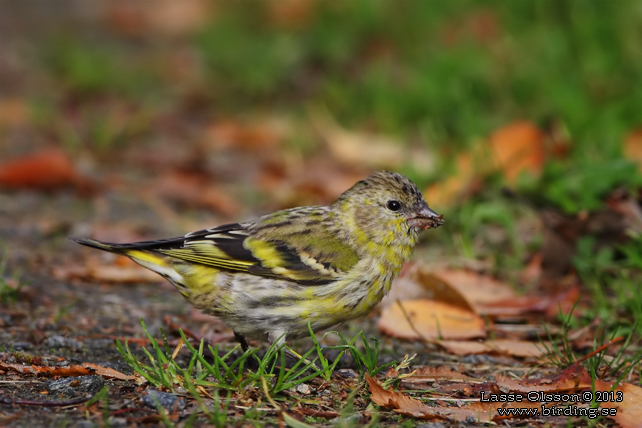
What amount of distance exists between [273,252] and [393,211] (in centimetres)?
72

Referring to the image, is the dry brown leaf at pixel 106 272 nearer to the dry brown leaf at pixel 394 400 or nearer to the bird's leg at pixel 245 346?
the bird's leg at pixel 245 346

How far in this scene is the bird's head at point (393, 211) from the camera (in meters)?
4.70

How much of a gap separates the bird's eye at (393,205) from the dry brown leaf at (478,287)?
0.66m

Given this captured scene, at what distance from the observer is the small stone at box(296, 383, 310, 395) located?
3.83 metres

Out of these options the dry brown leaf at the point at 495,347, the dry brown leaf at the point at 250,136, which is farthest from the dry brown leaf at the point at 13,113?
the dry brown leaf at the point at 495,347

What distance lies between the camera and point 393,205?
4.75 m

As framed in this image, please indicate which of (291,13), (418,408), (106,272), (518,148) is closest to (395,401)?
(418,408)

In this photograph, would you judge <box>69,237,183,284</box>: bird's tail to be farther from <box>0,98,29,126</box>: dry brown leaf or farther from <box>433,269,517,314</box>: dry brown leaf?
<box>0,98,29,126</box>: dry brown leaf

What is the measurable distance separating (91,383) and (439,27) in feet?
24.2

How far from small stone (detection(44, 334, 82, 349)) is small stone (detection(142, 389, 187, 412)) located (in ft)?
3.14

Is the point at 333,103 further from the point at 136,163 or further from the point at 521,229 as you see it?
the point at 521,229

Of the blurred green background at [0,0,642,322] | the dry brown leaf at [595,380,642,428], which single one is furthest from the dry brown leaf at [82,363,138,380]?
the blurred green background at [0,0,642,322]

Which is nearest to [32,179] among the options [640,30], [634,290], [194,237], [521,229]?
[194,237]

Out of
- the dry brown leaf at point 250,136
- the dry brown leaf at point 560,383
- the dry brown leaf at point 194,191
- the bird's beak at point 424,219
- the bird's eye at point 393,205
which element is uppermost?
the dry brown leaf at point 250,136
